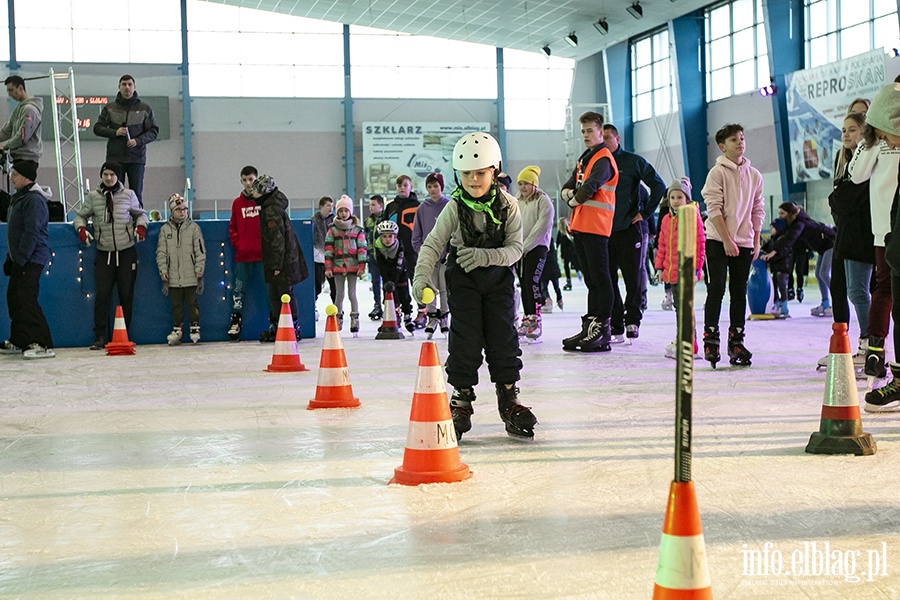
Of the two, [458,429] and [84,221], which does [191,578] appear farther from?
[84,221]

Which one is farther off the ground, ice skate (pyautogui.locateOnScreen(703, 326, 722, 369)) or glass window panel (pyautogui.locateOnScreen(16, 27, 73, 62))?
glass window panel (pyautogui.locateOnScreen(16, 27, 73, 62))

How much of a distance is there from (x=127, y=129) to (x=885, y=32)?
589 inches

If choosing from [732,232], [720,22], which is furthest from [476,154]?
[720,22]

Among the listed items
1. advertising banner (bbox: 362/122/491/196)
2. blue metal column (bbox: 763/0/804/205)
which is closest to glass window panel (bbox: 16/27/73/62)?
advertising banner (bbox: 362/122/491/196)

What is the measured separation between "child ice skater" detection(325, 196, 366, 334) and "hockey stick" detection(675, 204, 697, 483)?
9.09 meters

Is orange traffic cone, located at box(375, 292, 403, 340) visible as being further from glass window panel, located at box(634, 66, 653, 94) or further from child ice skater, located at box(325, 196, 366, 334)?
glass window panel, located at box(634, 66, 653, 94)

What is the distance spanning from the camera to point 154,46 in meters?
27.6

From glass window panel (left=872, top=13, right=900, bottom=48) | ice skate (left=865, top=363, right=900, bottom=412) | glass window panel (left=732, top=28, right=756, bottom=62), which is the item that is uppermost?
glass window panel (left=732, top=28, right=756, bottom=62)

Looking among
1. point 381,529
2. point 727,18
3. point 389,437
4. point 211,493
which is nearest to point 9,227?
point 389,437

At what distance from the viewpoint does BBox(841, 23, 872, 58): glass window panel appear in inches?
776

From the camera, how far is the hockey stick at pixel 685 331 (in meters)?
1.65

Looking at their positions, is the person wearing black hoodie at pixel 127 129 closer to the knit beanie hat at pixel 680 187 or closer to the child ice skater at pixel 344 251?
the child ice skater at pixel 344 251

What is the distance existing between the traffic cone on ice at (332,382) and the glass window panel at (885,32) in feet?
54.1

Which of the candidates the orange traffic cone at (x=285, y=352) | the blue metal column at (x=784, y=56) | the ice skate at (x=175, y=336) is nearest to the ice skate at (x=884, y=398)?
the orange traffic cone at (x=285, y=352)
